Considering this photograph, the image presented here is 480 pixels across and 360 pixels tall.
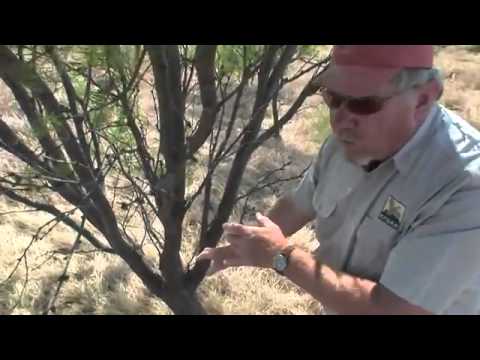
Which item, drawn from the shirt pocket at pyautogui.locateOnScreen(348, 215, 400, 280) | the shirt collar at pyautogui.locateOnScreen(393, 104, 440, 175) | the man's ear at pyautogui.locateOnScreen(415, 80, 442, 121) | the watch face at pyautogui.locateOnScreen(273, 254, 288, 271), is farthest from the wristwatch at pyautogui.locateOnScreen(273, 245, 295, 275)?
the man's ear at pyautogui.locateOnScreen(415, 80, 442, 121)

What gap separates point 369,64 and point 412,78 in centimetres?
9

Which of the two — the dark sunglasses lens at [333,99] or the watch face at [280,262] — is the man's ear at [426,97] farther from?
the watch face at [280,262]

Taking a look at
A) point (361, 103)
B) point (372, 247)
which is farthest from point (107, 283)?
point (361, 103)

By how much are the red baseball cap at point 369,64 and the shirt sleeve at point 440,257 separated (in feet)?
0.84

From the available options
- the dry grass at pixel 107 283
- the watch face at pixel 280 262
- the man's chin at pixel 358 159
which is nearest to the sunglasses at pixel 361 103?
A: the man's chin at pixel 358 159

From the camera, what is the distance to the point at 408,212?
1.24m

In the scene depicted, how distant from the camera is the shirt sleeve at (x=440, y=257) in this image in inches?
45.9

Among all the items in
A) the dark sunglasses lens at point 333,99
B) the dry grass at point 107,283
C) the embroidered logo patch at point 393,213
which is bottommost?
the dry grass at point 107,283

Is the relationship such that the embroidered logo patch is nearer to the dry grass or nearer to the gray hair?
the gray hair

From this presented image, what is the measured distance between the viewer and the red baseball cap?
1.19m

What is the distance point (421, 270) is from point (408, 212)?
0.39 feet

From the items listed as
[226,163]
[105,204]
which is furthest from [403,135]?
[226,163]

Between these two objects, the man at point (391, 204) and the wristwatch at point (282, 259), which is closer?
the man at point (391, 204)
